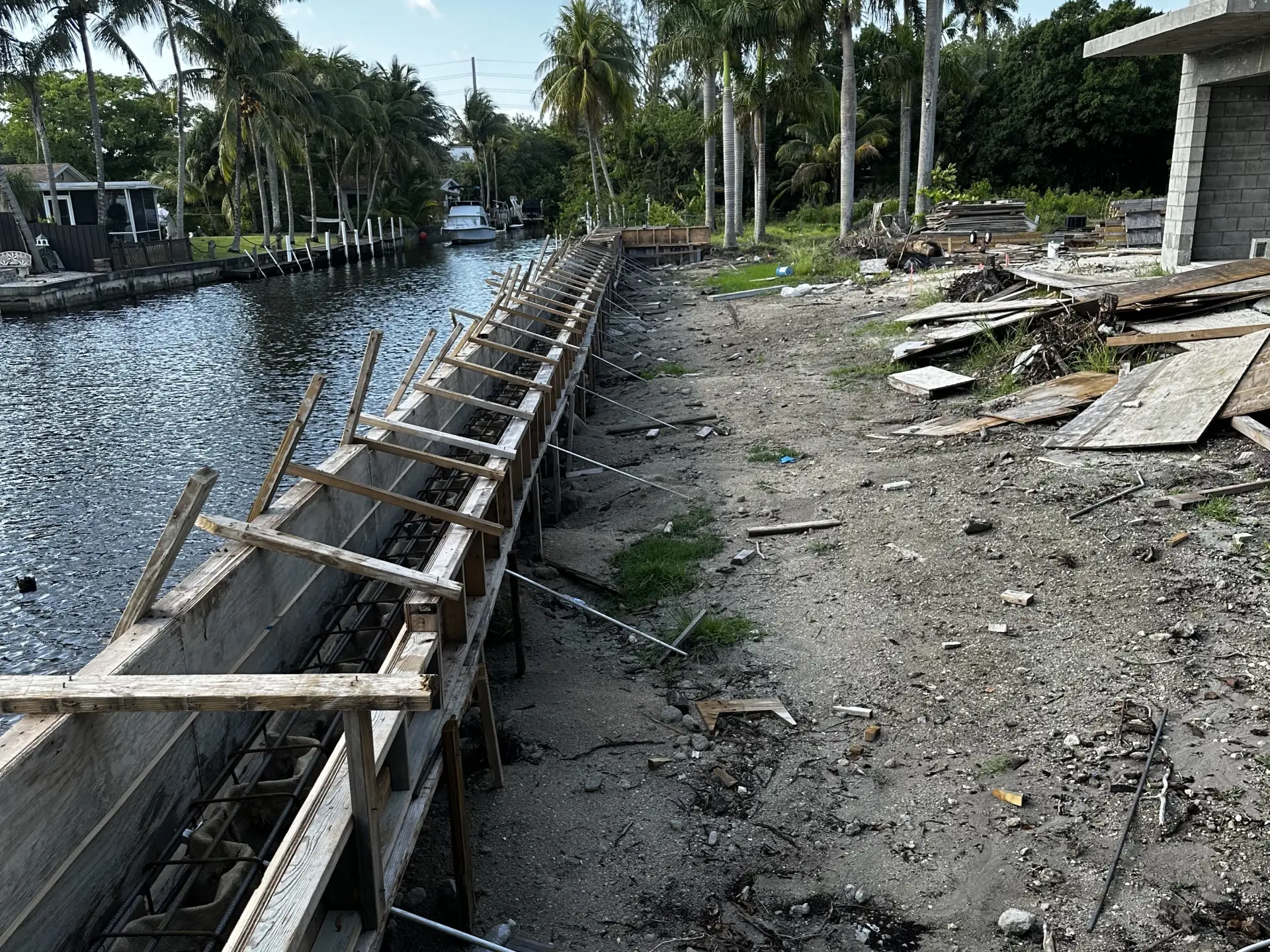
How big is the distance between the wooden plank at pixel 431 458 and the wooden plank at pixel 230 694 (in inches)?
175

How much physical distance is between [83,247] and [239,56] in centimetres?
1415

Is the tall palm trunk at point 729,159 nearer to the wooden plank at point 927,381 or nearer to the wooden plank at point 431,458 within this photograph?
the wooden plank at point 927,381

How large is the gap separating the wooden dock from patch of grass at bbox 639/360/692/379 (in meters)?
10.5

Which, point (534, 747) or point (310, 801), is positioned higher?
point (310, 801)

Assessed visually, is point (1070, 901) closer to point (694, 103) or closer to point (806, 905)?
point (806, 905)

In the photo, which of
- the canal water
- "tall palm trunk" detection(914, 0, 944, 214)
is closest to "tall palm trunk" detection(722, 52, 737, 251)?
"tall palm trunk" detection(914, 0, 944, 214)

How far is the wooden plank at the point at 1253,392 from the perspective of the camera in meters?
9.66

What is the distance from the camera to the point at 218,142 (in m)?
59.2

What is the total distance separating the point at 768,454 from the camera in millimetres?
12516

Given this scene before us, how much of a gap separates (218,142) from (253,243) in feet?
23.9

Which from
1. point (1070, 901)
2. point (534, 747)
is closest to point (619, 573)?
point (534, 747)

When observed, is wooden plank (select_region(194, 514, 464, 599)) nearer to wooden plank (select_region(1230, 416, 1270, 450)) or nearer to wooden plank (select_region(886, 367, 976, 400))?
wooden plank (select_region(1230, 416, 1270, 450))

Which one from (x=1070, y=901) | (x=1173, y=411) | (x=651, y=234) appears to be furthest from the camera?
(x=651, y=234)

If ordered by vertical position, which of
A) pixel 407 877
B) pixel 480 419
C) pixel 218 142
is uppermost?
pixel 218 142
